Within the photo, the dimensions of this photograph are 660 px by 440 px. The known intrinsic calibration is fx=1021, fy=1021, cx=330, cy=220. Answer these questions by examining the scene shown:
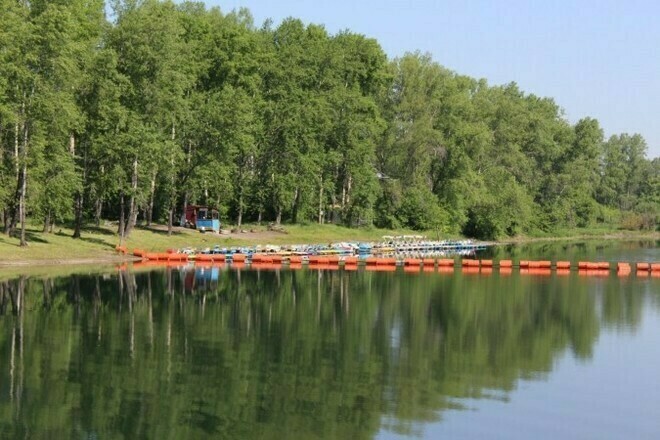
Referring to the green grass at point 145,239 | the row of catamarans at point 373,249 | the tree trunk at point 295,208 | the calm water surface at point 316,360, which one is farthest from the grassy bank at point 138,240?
the calm water surface at point 316,360

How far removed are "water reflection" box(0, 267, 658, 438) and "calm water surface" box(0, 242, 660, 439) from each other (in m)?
0.09

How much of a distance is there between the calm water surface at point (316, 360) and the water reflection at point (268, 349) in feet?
0.31

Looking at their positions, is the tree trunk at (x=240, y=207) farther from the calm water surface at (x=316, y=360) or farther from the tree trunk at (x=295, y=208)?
the calm water surface at (x=316, y=360)

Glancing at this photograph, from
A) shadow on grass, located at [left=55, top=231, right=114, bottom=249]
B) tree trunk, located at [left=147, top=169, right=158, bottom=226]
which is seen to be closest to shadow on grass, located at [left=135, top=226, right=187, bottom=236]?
tree trunk, located at [left=147, top=169, right=158, bottom=226]

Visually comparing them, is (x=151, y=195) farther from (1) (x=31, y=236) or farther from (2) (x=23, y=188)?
(2) (x=23, y=188)

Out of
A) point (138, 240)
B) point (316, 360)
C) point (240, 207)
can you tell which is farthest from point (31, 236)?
point (316, 360)

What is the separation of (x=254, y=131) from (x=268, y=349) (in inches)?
2182

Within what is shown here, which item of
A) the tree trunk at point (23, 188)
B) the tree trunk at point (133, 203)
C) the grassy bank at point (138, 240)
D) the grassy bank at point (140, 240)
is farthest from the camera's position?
the tree trunk at point (133, 203)

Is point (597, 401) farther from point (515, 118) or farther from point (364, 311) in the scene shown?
point (515, 118)

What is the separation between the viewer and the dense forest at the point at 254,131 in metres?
65.8

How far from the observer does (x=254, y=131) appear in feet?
296

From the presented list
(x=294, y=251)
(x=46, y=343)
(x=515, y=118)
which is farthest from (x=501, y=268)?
(x=515, y=118)

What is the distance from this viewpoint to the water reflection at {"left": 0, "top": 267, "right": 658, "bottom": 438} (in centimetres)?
2645

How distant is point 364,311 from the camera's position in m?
48.8
